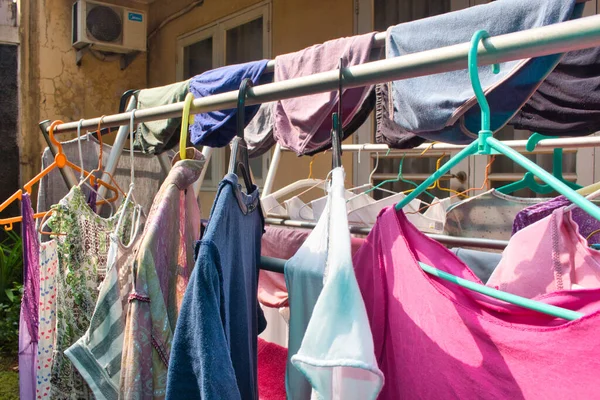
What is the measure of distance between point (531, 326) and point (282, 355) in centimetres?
93

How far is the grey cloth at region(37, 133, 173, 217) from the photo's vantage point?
6.12 ft

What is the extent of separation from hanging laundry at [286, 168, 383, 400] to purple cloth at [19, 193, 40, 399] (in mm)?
1008

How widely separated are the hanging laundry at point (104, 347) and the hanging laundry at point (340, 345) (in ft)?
1.78

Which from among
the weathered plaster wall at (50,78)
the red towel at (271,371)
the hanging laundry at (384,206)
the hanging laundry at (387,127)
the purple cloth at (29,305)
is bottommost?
the red towel at (271,371)

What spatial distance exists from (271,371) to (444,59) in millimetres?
1026

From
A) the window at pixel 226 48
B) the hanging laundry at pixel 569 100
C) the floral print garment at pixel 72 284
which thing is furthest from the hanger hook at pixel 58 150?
the window at pixel 226 48

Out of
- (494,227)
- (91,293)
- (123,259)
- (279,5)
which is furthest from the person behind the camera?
(279,5)

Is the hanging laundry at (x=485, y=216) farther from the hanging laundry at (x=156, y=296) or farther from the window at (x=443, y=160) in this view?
the window at (x=443, y=160)

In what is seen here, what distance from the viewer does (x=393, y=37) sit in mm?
969

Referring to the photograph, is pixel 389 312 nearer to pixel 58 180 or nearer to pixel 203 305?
pixel 203 305

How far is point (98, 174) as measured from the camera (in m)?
1.84

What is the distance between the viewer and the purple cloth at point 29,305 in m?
1.31

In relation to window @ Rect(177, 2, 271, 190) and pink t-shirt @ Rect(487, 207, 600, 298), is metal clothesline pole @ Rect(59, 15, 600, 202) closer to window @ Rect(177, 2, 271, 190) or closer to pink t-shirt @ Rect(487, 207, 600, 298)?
pink t-shirt @ Rect(487, 207, 600, 298)

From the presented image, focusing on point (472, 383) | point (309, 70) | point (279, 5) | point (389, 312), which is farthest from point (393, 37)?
point (279, 5)
